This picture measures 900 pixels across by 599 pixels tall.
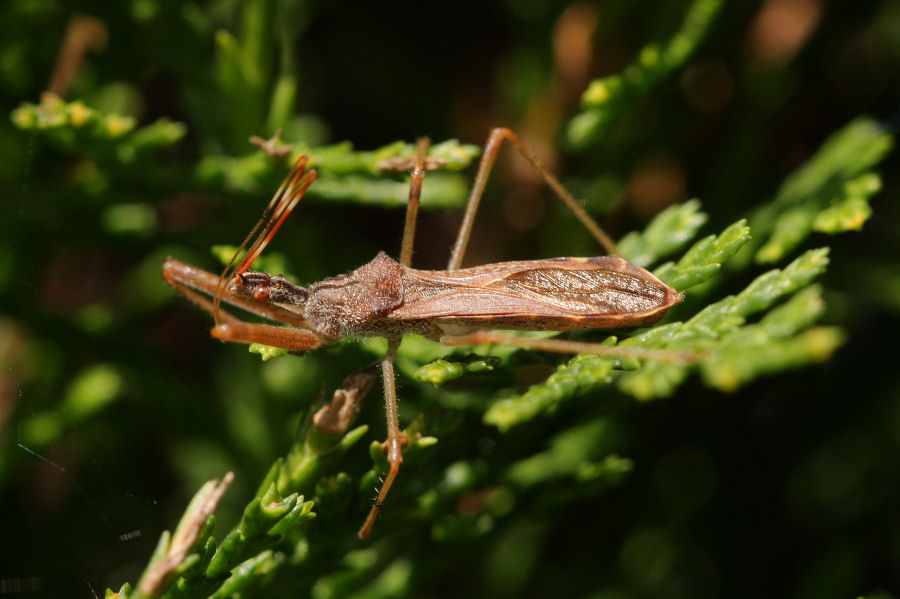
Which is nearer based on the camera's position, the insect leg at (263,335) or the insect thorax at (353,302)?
the insect leg at (263,335)

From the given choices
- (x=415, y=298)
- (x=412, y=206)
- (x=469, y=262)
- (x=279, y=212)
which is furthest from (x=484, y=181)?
(x=279, y=212)

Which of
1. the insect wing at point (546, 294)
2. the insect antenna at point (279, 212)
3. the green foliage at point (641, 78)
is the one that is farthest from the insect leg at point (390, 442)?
the green foliage at point (641, 78)

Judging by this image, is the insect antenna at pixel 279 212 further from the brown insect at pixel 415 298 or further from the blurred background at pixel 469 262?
the blurred background at pixel 469 262

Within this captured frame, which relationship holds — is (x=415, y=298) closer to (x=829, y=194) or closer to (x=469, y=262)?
(x=469, y=262)

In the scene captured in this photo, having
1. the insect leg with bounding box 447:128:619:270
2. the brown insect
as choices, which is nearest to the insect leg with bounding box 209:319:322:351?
the brown insect

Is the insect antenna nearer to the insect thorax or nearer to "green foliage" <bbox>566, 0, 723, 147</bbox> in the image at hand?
the insect thorax

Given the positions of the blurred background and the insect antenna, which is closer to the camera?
the insect antenna

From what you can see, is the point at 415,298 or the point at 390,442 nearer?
the point at 390,442

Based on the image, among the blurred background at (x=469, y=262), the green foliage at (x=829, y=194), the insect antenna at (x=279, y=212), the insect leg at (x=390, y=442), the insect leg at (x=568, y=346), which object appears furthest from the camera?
the blurred background at (x=469, y=262)
